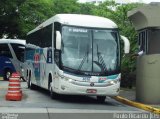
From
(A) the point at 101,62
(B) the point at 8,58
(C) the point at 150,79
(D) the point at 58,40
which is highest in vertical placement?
(D) the point at 58,40

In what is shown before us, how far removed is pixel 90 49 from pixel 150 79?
2.67m

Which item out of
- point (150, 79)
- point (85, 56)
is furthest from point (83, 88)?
point (150, 79)

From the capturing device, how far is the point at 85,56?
18984 millimetres

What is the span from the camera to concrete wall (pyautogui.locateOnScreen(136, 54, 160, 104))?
19.2m

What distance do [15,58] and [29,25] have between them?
1403 cm

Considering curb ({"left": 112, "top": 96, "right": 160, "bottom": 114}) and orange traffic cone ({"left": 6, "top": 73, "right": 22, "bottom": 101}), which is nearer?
curb ({"left": 112, "top": 96, "right": 160, "bottom": 114})

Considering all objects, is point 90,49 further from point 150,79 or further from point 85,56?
point 150,79

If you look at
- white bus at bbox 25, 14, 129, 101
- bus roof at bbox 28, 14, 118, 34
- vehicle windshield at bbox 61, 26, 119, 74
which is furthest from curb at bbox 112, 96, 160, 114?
bus roof at bbox 28, 14, 118, 34

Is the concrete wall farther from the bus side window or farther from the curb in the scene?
the bus side window

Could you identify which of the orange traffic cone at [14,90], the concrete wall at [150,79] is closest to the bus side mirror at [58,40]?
the orange traffic cone at [14,90]

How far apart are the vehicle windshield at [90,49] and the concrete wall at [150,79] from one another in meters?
1.22

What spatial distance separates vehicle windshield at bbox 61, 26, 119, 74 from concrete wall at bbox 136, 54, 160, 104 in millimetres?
1220

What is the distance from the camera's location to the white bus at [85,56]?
1867 centimetres

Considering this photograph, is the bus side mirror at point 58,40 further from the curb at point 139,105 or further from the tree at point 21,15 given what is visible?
the tree at point 21,15
